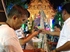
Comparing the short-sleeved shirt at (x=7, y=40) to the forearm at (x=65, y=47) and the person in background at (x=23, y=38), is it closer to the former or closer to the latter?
the forearm at (x=65, y=47)

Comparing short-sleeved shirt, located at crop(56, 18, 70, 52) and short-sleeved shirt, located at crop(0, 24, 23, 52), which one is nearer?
short-sleeved shirt, located at crop(0, 24, 23, 52)

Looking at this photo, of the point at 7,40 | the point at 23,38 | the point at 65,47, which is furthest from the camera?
the point at 23,38

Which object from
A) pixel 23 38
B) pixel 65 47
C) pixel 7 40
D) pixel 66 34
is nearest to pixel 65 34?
pixel 66 34

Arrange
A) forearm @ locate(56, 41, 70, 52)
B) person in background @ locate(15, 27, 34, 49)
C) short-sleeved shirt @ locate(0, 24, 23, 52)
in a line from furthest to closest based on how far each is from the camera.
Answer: person in background @ locate(15, 27, 34, 49), forearm @ locate(56, 41, 70, 52), short-sleeved shirt @ locate(0, 24, 23, 52)

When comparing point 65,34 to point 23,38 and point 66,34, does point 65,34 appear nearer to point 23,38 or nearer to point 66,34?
point 66,34

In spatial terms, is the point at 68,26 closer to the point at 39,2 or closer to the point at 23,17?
the point at 23,17

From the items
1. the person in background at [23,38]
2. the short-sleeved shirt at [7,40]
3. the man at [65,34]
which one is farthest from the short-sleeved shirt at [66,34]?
the short-sleeved shirt at [7,40]

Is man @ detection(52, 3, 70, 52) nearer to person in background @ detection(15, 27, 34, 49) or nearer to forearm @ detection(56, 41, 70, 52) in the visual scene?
forearm @ detection(56, 41, 70, 52)

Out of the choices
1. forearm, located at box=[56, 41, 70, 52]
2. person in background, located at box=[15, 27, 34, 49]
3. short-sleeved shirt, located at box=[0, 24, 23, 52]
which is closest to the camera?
short-sleeved shirt, located at box=[0, 24, 23, 52]

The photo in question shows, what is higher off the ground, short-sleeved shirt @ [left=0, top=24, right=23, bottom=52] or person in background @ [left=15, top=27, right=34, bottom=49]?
short-sleeved shirt @ [left=0, top=24, right=23, bottom=52]

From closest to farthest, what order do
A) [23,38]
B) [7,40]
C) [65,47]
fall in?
[7,40] → [65,47] → [23,38]

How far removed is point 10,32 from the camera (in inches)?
55.9

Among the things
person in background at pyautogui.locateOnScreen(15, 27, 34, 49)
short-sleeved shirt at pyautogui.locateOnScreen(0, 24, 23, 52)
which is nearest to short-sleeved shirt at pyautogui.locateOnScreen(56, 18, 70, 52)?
person in background at pyautogui.locateOnScreen(15, 27, 34, 49)

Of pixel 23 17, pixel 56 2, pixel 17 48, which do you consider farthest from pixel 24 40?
pixel 56 2
